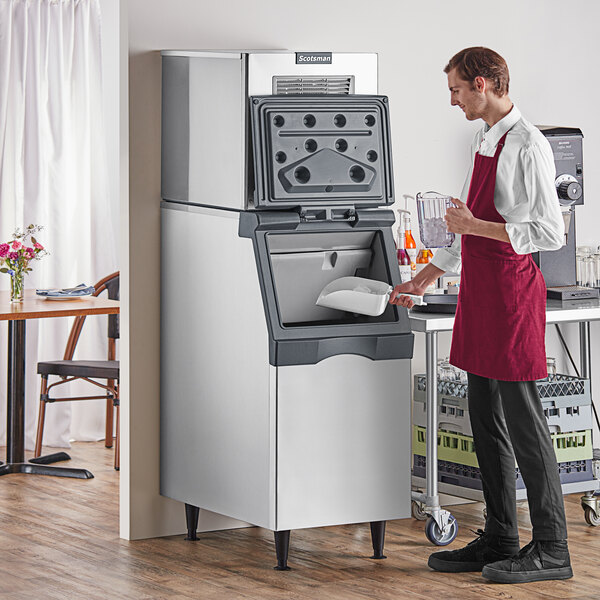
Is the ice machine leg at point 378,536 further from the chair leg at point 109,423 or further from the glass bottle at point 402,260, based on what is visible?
the chair leg at point 109,423

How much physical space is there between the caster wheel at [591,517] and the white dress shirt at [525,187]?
1.19 metres

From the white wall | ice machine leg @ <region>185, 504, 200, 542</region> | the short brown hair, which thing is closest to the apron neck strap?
the short brown hair

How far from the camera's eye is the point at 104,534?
13.6ft

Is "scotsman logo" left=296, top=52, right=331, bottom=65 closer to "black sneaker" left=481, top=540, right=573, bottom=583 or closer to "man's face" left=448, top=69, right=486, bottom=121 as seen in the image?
"man's face" left=448, top=69, right=486, bottom=121

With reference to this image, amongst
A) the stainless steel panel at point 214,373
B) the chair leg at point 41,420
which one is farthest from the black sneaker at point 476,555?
the chair leg at point 41,420

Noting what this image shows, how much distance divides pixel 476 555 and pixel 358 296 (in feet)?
2.75

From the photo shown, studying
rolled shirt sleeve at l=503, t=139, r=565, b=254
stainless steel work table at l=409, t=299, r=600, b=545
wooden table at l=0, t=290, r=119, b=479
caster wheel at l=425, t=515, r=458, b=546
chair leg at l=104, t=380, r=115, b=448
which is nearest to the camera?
rolled shirt sleeve at l=503, t=139, r=565, b=254

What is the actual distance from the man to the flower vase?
216 centimetres

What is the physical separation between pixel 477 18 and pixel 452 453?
1.56 metres

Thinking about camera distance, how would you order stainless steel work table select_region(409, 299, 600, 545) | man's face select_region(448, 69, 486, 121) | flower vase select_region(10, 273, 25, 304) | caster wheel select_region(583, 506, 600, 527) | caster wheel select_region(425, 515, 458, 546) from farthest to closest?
flower vase select_region(10, 273, 25, 304) < caster wheel select_region(583, 506, 600, 527) < caster wheel select_region(425, 515, 458, 546) < stainless steel work table select_region(409, 299, 600, 545) < man's face select_region(448, 69, 486, 121)

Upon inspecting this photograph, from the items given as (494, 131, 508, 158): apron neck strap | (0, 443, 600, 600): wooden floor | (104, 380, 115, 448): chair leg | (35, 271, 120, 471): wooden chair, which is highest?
(494, 131, 508, 158): apron neck strap

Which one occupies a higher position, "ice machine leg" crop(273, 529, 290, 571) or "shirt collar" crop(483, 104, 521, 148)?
"shirt collar" crop(483, 104, 521, 148)

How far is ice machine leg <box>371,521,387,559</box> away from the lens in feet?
12.5

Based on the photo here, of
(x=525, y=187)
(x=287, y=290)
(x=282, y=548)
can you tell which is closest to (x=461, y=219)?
(x=525, y=187)
